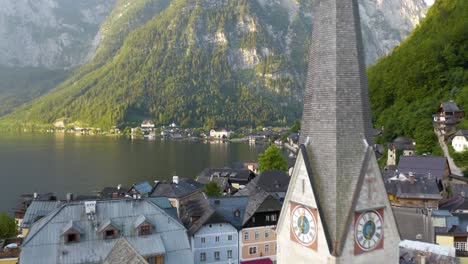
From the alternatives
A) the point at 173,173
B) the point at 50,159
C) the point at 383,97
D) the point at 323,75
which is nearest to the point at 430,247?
the point at 323,75

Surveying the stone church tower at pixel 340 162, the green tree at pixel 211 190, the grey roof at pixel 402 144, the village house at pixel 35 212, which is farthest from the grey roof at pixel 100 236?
the grey roof at pixel 402 144

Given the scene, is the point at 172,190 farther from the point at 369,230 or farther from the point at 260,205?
the point at 369,230

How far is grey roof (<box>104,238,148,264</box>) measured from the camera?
15328 mm

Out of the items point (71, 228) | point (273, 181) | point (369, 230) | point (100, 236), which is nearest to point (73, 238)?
point (71, 228)

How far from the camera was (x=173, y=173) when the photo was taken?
93312 mm

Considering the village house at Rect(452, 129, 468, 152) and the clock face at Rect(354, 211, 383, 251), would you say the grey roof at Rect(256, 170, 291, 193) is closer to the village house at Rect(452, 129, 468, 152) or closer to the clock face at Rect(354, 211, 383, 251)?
the village house at Rect(452, 129, 468, 152)

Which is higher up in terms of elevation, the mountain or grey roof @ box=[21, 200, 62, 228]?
the mountain

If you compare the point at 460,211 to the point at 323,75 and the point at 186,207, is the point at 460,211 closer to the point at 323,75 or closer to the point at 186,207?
the point at 186,207

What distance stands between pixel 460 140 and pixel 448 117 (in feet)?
24.7

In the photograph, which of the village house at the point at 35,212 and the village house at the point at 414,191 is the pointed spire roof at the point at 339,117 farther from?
the village house at the point at 414,191

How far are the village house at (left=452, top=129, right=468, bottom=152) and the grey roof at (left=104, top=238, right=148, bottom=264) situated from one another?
57.3m

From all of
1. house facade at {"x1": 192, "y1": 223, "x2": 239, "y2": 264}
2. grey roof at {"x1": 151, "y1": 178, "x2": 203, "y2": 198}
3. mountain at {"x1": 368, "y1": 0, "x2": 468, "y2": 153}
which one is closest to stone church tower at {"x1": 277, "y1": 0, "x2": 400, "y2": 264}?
house facade at {"x1": 192, "y1": 223, "x2": 239, "y2": 264}

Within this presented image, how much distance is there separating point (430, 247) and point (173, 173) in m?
72.8

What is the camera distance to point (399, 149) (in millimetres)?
73812
